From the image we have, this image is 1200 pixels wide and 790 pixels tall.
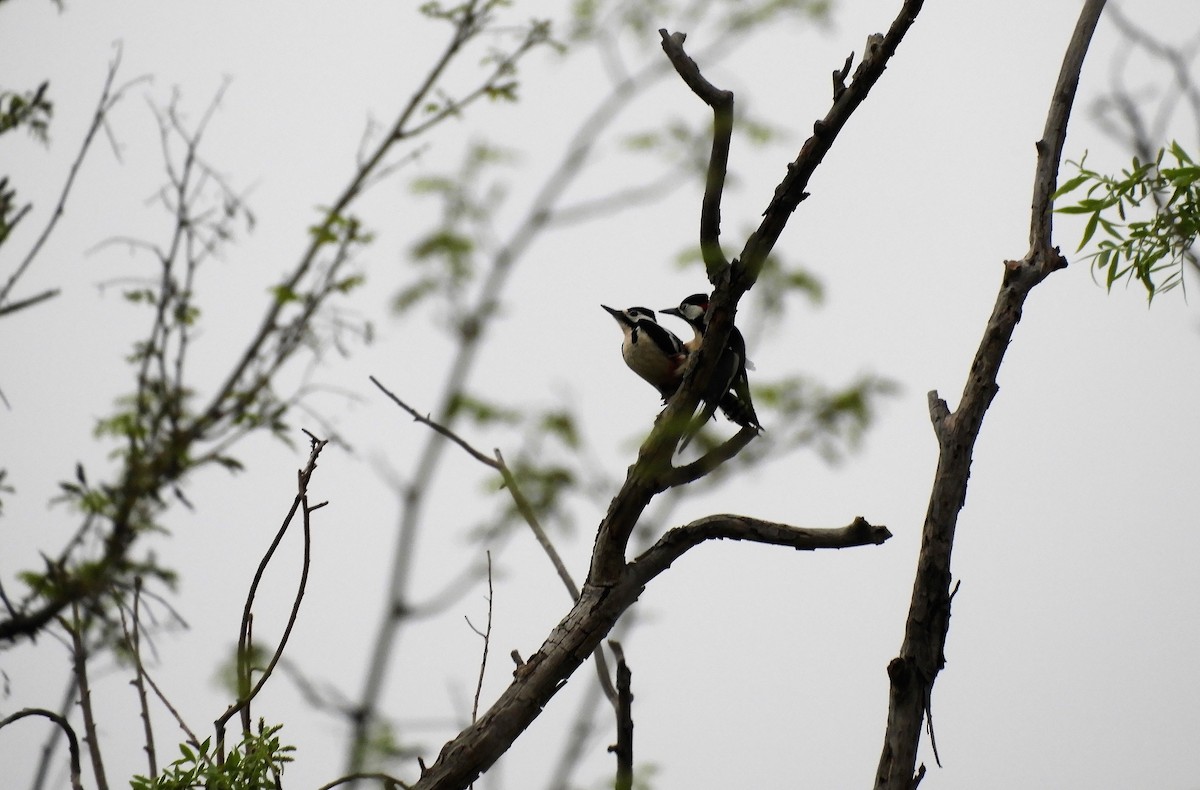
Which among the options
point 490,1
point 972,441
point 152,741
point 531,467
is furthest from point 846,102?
point 490,1

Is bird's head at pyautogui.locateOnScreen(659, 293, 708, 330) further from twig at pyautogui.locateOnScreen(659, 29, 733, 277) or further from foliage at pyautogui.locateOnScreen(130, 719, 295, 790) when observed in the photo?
foliage at pyautogui.locateOnScreen(130, 719, 295, 790)

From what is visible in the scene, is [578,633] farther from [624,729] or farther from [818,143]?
[818,143]

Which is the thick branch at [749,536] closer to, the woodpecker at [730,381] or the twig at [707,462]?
the twig at [707,462]

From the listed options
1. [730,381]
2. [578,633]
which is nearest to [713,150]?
[730,381]

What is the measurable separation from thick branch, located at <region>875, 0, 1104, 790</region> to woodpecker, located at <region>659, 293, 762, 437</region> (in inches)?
19.6

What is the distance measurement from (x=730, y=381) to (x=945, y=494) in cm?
62

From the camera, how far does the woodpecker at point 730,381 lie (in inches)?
104

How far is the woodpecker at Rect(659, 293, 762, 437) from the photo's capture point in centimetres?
264

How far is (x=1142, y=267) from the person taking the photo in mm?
2498

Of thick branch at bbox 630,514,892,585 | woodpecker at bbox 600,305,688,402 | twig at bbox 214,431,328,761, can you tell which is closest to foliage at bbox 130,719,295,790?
twig at bbox 214,431,328,761

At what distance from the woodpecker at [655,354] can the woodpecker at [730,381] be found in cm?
8

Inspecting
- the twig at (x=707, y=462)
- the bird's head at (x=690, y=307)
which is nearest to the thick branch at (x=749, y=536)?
the twig at (x=707, y=462)

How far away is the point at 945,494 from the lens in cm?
244

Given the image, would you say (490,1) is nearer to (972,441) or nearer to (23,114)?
(23,114)
